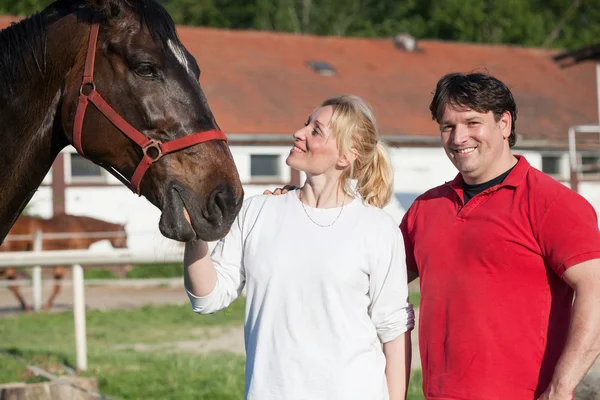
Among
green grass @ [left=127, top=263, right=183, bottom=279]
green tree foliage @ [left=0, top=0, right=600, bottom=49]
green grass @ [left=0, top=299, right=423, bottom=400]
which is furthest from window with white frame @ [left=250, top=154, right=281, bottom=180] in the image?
green tree foliage @ [left=0, top=0, right=600, bottom=49]

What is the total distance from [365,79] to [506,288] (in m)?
23.9

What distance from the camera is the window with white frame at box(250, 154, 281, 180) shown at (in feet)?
74.5

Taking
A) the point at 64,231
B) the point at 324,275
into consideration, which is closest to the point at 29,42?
the point at 324,275

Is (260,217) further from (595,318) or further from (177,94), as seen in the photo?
(595,318)

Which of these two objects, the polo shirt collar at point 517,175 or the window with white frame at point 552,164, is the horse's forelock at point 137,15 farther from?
the window with white frame at point 552,164

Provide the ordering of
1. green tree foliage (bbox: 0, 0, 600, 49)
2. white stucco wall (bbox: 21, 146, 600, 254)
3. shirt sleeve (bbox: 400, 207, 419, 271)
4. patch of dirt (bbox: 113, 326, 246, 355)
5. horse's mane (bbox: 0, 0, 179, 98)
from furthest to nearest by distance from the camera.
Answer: green tree foliage (bbox: 0, 0, 600, 49) < white stucco wall (bbox: 21, 146, 600, 254) < patch of dirt (bbox: 113, 326, 246, 355) < shirt sleeve (bbox: 400, 207, 419, 271) < horse's mane (bbox: 0, 0, 179, 98)

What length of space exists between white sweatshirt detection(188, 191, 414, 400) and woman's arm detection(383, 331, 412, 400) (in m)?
0.03

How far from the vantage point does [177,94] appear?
2.90m

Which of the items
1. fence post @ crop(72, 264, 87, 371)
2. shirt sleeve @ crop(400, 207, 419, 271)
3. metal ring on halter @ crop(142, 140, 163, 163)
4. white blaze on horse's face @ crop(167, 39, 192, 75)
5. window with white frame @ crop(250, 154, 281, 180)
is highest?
white blaze on horse's face @ crop(167, 39, 192, 75)

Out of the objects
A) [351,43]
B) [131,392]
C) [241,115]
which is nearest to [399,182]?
[241,115]

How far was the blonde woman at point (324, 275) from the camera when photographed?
2.74 meters

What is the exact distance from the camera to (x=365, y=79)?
2638 centimetres

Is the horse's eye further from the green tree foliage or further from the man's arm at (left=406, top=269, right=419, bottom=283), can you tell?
the green tree foliage

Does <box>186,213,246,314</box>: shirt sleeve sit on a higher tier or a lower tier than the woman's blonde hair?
lower
